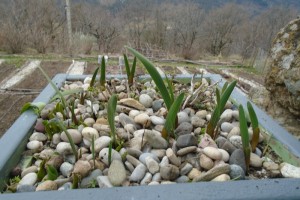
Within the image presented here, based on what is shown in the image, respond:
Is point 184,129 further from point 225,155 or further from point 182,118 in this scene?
point 225,155

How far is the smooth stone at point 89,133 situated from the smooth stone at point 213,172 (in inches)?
18.5

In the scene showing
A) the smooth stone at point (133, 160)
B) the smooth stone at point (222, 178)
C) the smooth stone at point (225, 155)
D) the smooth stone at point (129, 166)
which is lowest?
the smooth stone at point (129, 166)

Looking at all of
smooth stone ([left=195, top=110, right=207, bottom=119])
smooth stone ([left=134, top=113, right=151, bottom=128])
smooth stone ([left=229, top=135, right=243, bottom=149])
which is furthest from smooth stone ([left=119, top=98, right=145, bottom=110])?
smooth stone ([left=229, top=135, right=243, bottom=149])

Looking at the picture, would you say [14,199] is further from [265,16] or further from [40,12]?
[265,16]

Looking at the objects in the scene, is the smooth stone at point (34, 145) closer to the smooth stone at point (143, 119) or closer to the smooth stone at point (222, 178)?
the smooth stone at point (143, 119)

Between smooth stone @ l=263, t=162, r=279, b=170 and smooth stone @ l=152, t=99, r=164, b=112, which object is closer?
smooth stone @ l=263, t=162, r=279, b=170

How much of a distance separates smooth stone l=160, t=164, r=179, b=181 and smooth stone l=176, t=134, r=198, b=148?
6.4 inches

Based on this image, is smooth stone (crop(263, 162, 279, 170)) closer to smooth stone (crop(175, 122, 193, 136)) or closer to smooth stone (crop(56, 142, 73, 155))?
smooth stone (crop(175, 122, 193, 136))

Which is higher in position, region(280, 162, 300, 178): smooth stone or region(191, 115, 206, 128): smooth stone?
region(191, 115, 206, 128): smooth stone

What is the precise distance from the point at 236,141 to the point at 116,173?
529mm

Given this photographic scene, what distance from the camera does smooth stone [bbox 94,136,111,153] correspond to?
3.91 ft

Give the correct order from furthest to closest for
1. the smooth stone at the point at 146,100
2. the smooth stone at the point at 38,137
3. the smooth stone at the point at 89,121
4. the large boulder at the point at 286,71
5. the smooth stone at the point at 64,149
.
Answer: the large boulder at the point at 286,71
the smooth stone at the point at 146,100
the smooth stone at the point at 89,121
the smooth stone at the point at 38,137
the smooth stone at the point at 64,149

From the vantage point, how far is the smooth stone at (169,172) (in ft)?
3.43

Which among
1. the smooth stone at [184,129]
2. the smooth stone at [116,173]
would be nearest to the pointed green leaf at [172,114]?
the smooth stone at [184,129]
